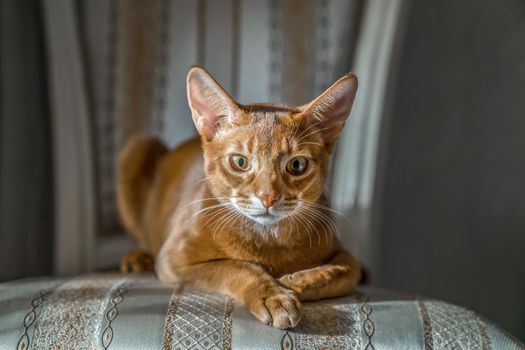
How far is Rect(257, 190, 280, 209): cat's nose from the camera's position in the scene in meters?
1.02

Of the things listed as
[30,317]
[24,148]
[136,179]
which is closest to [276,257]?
[30,317]

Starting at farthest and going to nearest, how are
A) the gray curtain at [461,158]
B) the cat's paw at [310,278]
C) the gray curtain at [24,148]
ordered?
the gray curtain at [461,158] < the gray curtain at [24,148] < the cat's paw at [310,278]

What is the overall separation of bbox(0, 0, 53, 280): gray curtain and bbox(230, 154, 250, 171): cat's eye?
80 cm

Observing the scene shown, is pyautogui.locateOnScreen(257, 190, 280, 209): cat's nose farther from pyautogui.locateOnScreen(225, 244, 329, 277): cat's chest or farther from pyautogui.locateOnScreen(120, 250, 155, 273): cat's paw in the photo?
pyautogui.locateOnScreen(120, 250, 155, 273): cat's paw

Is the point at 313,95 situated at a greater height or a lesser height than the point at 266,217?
greater

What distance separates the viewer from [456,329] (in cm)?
109

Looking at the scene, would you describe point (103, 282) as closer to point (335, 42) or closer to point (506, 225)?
point (335, 42)

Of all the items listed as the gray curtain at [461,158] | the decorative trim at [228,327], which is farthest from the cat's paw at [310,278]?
the gray curtain at [461,158]

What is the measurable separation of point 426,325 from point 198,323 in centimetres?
44

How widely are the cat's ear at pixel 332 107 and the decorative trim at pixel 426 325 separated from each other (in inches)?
15.2

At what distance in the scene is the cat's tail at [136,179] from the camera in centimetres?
169

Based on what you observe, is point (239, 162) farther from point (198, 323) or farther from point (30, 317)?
point (30, 317)

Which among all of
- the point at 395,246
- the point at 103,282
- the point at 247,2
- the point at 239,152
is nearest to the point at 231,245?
the point at 239,152

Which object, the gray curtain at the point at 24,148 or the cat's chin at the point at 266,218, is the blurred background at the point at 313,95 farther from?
the cat's chin at the point at 266,218
